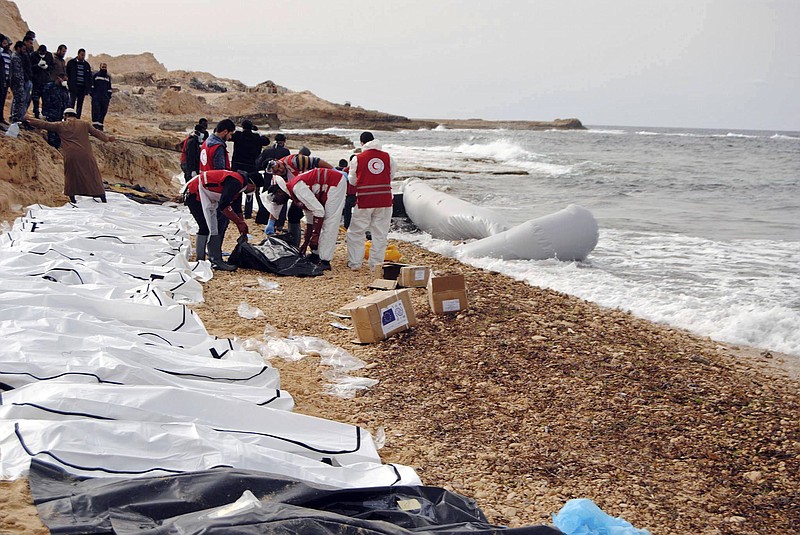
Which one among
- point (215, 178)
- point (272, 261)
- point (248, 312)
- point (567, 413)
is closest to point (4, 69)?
point (215, 178)

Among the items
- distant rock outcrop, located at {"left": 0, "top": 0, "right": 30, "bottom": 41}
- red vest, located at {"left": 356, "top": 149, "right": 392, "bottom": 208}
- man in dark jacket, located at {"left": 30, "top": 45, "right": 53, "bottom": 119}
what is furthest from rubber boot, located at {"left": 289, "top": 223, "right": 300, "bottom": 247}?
distant rock outcrop, located at {"left": 0, "top": 0, "right": 30, "bottom": 41}

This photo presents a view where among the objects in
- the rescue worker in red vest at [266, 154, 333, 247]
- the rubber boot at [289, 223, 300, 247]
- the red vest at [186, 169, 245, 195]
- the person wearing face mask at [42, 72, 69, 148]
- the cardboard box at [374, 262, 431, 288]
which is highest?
the person wearing face mask at [42, 72, 69, 148]

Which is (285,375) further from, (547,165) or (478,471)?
(547,165)

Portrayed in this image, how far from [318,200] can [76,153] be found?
3742 millimetres

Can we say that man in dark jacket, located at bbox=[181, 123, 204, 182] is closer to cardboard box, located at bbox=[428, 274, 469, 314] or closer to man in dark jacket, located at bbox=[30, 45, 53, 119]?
man in dark jacket, located at bbox=[30, 45, 53, 119]

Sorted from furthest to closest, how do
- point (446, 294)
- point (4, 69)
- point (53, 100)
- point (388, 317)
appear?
point (53, 100)
point (4, 69)
point (446, 294)
point (388, 317)

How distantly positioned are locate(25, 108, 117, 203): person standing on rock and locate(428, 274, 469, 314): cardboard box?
5933 millimetres

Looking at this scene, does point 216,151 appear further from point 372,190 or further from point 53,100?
point 53,100

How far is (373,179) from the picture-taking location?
29.3 feet

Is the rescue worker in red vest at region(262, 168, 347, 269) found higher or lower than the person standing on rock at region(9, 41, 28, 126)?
lower

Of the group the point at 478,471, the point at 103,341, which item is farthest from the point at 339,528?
the point at 103,341

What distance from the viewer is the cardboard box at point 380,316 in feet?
20.1

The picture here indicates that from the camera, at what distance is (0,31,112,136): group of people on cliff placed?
40.9 ft

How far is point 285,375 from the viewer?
530 centimetres
